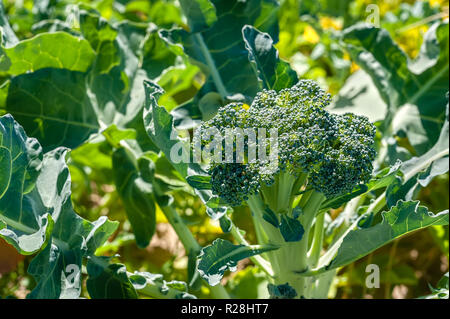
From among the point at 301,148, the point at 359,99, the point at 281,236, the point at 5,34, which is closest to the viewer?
the point at 301,148

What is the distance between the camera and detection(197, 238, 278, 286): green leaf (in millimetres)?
757

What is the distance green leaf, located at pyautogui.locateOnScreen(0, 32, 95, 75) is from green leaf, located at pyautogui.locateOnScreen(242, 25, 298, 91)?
345mm

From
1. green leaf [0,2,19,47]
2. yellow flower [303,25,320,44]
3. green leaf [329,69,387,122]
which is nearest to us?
green leaf [0,2,19,47]

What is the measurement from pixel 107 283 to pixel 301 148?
401 mm

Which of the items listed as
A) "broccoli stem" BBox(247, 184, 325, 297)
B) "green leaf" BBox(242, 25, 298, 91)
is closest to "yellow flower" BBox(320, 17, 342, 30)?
"green leaf" BBox(242, 25, 298, 91)

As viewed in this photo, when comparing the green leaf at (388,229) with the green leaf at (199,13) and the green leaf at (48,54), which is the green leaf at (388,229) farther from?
the green leaf at (48,54)

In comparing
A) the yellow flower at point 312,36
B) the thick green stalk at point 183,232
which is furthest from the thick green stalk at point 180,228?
the yellow flower at point 312,36

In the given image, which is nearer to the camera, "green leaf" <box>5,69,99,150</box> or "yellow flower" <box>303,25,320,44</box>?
"green leaf" <box>5,69,99,150</box>

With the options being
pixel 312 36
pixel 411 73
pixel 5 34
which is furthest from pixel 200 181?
pixel 312 36

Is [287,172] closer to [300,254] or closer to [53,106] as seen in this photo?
[300,254]

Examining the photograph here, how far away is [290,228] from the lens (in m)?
0.78

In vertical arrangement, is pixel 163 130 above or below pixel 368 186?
above

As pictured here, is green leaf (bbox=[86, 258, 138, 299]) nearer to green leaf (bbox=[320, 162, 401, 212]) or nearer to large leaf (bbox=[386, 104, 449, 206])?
green leaf (bbox=[320, 162, 401, 212])

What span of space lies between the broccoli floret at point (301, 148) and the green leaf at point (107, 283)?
23 centimetres
